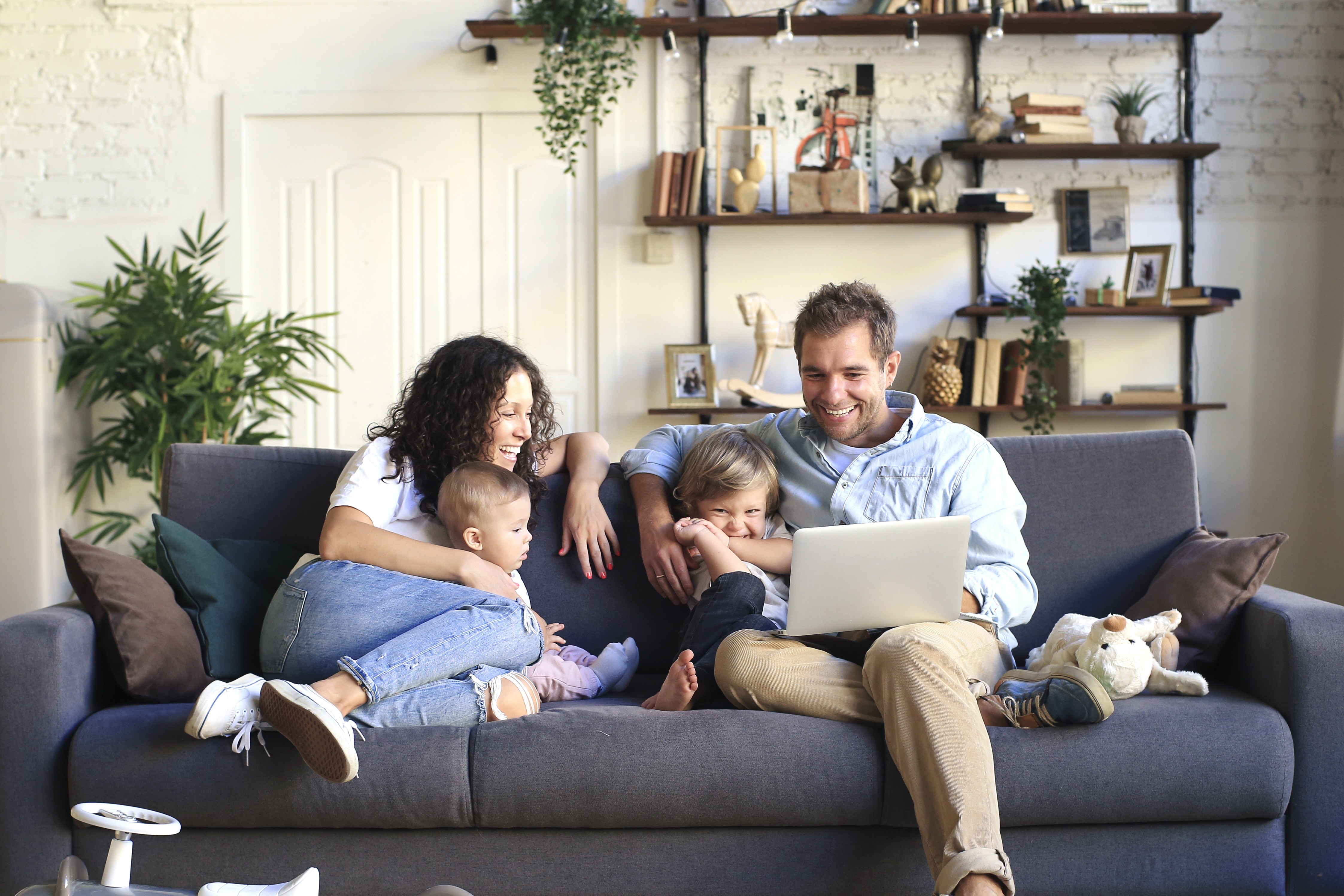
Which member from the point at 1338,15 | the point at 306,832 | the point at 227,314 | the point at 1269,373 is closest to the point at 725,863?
the point at 306,832

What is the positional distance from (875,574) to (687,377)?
8.23ft

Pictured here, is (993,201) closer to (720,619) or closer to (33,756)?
(720,619)

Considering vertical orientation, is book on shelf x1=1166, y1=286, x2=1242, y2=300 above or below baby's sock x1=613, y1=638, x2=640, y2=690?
above

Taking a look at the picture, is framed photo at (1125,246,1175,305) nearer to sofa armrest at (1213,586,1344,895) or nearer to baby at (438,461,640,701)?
sofa armrest at (1213,586,1344,895)

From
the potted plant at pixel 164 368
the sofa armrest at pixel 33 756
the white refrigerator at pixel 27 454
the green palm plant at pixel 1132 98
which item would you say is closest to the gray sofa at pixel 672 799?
the sofa armrest at pixel 33 756

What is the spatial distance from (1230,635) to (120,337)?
3725mm

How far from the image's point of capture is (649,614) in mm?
2119

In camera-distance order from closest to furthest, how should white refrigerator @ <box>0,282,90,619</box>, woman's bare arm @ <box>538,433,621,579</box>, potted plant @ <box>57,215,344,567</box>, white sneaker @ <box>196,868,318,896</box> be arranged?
1. white sneaker @ <box>196,868,318,896</box>
2. woman's bare arm @ <box>538,433,621,579</box>
3. white refrigerator @ <box>0,282,90,619</box>
4. potted plant @ <box>57,215,344,567</box>

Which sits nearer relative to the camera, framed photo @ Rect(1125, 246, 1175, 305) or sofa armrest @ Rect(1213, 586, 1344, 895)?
sofa armrest @ Rect(1213, 586, 1344, 895)

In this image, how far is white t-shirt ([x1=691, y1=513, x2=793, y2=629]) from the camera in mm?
1916

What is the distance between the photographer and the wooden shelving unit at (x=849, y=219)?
3.93 meters

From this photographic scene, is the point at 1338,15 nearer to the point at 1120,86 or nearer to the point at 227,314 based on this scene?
the point at 1120,86

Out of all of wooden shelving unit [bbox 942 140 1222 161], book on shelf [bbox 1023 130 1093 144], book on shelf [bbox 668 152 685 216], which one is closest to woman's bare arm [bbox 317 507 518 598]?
book on shelf [bbox 668 152 685 216]

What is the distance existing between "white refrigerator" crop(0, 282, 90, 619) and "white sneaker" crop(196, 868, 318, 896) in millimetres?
2967
